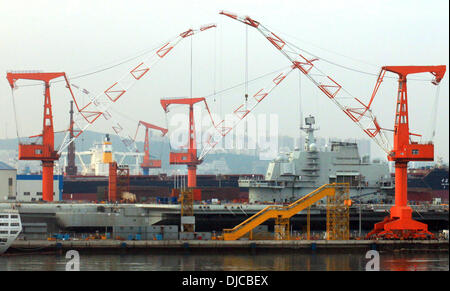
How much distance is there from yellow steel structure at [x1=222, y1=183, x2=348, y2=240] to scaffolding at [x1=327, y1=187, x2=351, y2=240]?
2.28 feet

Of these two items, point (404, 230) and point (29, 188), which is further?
point (29, 188)

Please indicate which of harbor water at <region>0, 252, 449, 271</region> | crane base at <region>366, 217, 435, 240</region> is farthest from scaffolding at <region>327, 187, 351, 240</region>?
crane base at <region>366, 217, 435, 240</region>

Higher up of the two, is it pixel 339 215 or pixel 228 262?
pixel 339 215

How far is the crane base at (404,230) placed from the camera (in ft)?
228

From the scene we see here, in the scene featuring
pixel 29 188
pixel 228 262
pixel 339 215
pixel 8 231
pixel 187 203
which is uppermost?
pixel 29 188

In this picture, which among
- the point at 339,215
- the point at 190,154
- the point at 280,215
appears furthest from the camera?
the point at 190,154

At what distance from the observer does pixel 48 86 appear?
9375 cm

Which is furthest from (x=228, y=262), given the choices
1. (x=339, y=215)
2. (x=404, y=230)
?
(x=404, y=230)

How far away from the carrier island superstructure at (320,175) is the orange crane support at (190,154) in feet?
142

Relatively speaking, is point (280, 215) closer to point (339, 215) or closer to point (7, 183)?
point (339, 215)

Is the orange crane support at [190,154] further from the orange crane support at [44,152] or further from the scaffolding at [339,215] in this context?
the scaffolding at [339,215]

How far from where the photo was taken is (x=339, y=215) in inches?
2685

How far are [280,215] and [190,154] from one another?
5977cm
